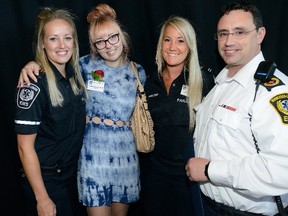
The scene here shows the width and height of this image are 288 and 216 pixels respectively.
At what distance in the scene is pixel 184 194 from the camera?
1.95 metres

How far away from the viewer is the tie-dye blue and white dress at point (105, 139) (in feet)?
6.26

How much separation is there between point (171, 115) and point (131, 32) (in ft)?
2.31

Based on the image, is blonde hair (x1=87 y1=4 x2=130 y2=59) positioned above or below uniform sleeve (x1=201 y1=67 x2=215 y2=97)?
above

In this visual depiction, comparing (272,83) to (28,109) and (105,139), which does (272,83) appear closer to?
(105,139)

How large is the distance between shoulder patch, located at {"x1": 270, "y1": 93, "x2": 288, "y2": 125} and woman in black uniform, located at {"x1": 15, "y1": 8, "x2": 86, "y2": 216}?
103 cm

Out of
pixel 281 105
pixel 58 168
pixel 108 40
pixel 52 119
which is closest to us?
pixel 281 105

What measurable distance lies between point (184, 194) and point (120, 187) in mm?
404

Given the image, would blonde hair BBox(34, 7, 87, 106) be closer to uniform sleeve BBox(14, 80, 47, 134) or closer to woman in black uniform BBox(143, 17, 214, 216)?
uniform sleeve BBox(14, 80, 47, 134)

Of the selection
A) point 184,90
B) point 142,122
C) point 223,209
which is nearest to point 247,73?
point 184,90

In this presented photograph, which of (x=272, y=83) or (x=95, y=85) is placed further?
(x=95, y=85)

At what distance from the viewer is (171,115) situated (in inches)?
75.5

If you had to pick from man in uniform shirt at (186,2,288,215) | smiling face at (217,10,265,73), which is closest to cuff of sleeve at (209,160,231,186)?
man in uniform shirt at (186,2,288,215)

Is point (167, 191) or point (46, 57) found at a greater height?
Result: point (46, 57)

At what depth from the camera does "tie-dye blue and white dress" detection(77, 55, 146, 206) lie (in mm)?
1907
